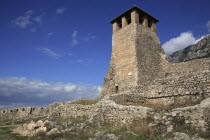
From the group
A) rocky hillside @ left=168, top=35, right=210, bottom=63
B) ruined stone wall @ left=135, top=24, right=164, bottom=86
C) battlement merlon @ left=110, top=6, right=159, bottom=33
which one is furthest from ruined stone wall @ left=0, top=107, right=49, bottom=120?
rocky hillside @ left=168, top=35, right=210, bottom=63

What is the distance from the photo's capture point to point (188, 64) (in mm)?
18500

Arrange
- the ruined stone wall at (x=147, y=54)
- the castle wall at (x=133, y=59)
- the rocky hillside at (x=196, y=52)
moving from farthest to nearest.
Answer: the rocky hillside at (x=196, y=52), the ruined stone wall at (x=147, y=54), the castle wall at (x=133, y=59)

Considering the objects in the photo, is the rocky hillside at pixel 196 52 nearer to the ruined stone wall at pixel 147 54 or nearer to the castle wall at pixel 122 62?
the ruined stone wall at pixel 147 54

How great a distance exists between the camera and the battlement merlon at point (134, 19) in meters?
21.0

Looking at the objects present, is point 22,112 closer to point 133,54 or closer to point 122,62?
point 122,62

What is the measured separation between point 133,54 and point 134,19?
4.54 metres

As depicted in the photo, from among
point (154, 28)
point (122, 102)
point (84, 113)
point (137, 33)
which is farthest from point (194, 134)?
point (154, 28)

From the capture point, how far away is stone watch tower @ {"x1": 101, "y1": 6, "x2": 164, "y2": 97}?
1933cm

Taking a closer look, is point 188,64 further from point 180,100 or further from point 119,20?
point 119,20

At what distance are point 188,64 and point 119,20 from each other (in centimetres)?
1091

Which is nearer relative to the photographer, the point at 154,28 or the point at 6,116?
the point at 6,116

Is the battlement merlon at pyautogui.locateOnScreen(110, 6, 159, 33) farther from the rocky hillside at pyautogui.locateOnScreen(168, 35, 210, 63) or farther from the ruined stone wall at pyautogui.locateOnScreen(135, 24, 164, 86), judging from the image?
the rocky hillside at pyautogui.locateOnScreen(168, 35, 210, 63)

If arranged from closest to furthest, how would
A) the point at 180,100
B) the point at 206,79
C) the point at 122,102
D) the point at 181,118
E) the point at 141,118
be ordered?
the point at 181,118, the point at 141,118, the point at 206,79, the point at 180,100, the point at 122,102

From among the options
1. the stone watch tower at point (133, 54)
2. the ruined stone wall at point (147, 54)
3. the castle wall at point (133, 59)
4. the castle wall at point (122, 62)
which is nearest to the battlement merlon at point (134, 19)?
the stone watch tower at point (133, 54)
